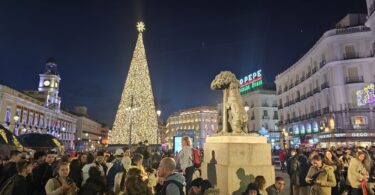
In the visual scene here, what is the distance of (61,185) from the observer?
13.9ft

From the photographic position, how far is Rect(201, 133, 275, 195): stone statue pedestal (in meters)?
6.44

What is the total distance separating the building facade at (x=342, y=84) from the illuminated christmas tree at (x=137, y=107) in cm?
1964

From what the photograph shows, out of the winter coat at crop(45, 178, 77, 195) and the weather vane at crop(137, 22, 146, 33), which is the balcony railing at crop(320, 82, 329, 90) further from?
the winter coat at crop(45, 178, 77, 195)

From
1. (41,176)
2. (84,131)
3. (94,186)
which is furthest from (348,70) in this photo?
(84,131)

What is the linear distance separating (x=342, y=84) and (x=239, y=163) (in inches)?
1304

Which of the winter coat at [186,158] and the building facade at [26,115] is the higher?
the building facade at [26,115]

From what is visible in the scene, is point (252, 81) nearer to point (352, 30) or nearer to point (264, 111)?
point (264, 111)

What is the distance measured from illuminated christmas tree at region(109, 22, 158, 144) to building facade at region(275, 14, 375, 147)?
19.6 meters

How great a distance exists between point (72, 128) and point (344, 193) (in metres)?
95.0

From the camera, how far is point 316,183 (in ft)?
20.6

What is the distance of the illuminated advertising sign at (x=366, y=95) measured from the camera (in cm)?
2845

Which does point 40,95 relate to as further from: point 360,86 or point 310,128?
point 360,86

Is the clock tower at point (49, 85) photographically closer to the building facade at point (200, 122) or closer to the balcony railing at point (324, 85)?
the building facade at point (200, 122)

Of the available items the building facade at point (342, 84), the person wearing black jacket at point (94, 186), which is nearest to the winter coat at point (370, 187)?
the person wearing black jacket at point (94, 186)
